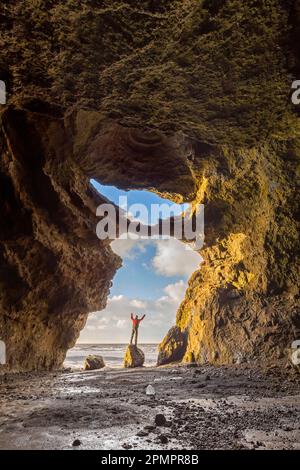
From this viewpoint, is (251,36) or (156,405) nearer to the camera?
(251,36)

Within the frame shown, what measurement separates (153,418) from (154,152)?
23.1 ft

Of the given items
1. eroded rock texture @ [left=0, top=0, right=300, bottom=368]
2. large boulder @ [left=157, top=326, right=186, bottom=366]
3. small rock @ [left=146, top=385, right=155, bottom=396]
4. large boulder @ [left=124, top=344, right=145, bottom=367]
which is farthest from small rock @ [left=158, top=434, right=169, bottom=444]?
large boulder @ [left=124, top=344, right=145, bottom=367]

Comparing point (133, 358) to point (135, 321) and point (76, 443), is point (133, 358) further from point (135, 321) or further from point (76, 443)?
point (76, 443)

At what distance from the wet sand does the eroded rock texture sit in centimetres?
319

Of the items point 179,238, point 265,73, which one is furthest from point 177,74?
point 179,238

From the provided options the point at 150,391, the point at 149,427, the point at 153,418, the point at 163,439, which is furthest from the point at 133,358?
the point at 163,439

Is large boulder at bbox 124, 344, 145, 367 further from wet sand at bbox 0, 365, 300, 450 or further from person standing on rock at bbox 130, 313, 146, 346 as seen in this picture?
wet sand at bbox 0, 365, 300, 450

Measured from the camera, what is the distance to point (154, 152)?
8.78 m

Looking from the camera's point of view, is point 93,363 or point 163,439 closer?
point 163,439

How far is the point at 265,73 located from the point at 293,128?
1.42 meters

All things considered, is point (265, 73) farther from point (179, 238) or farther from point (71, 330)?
Result: point (71, 330)

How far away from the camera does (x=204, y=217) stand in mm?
9602

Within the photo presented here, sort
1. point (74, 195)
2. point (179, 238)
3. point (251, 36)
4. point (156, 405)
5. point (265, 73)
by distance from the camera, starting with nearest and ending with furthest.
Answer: point (251, 36)
point (265, 73)
point (156, 405)
point (74, 195)
point (179, 238)

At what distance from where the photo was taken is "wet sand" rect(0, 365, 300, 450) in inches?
103
